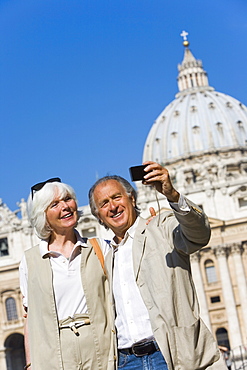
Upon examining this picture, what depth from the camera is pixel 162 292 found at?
4.93 meters

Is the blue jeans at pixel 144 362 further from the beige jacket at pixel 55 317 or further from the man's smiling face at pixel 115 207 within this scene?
the man's smiling face at pixel 115 207

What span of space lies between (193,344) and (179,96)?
9091 cm

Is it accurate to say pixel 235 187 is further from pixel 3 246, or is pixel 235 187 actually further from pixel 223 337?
pixel 3 246

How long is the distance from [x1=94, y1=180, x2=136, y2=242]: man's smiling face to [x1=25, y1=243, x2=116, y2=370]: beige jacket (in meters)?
0.28

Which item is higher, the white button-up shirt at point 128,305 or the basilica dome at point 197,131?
the basilica dome at point 197,131

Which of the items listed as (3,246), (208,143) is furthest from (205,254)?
(208,143)

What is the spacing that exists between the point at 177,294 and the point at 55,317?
836mm

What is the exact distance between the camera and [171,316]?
4855 mm

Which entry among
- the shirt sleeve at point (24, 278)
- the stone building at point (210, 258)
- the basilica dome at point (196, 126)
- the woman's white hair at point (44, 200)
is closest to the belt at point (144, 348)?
the shirt sleeve at point (24, 278)

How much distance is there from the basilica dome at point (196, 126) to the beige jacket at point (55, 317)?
74.3m

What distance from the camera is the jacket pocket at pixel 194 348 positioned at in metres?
4.80

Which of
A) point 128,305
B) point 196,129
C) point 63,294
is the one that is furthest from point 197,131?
point 128,305

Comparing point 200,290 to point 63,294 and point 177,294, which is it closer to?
point 63,294

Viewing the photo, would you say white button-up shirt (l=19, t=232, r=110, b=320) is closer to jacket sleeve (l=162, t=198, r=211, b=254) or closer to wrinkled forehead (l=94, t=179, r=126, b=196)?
wrinkled forehead (l=94, t=179, r=126, b=196)
